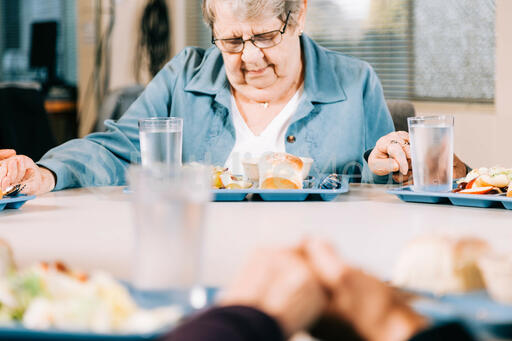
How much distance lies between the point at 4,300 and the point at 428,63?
3.19 metres

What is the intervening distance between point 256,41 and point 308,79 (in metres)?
0.24

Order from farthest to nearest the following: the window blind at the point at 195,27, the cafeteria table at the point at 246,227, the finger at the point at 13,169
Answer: the window blind at the point at 195,27, the finger at the point at 13,169, the cafeteria table at the point at 246,227

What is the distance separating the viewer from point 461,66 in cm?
327

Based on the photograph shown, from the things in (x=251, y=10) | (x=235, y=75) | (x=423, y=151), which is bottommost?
(x=423, y=151)

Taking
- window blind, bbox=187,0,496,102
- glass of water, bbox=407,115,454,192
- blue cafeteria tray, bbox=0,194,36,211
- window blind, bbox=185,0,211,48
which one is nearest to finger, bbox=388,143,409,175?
glass of water, bbox=407,115,454,192

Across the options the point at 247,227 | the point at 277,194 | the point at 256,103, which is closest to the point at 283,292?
the point at 247,227

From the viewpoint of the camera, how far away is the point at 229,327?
1.46 ft

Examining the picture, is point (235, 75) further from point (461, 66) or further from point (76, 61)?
point (76, 61)

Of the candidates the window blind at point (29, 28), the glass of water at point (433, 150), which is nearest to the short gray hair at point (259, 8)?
the glass of water at point (433, 150)

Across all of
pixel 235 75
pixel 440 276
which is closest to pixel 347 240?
Result: pixel 440 276

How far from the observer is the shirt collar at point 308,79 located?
1880 millimetres

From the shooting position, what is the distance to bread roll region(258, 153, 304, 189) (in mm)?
1303

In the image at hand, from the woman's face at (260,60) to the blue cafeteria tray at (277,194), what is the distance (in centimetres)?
53

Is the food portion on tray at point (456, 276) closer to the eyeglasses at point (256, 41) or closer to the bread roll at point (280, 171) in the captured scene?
the bread roll at point (280, 171)
